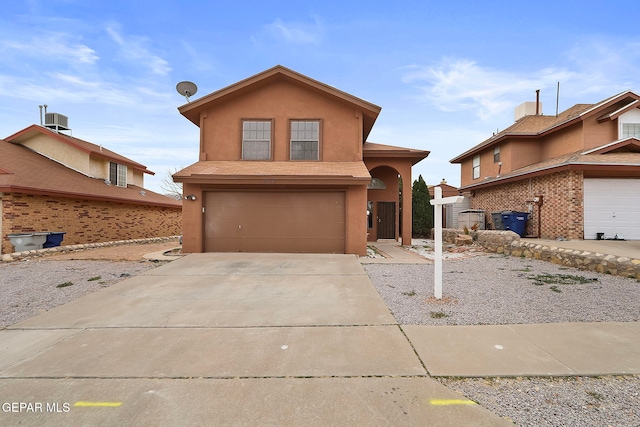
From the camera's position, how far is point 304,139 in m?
11.4

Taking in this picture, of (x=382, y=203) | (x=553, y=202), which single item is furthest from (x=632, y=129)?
(x=382, y=203)

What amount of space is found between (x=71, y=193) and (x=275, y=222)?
386 inches

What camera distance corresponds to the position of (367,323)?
13.0 ft

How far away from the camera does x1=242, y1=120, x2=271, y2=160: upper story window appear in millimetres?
11398

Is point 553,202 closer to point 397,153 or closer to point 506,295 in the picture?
point 397,153

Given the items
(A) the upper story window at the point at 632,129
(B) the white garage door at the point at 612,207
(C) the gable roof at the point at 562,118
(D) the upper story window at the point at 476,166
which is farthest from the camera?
(D) the upper story window at the point at 476,166

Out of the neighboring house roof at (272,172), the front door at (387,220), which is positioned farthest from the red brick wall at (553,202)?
the neighboring house roof at (272,172)

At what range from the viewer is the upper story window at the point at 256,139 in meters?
11.4

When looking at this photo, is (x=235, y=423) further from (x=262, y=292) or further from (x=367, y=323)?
(x=262, y=292)

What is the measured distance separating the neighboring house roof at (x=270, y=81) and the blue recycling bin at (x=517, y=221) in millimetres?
7897

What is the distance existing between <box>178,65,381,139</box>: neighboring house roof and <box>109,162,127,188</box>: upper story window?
9.85 metres

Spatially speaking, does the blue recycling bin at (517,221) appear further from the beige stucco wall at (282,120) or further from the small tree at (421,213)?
the beige stucco wall at (282,120)

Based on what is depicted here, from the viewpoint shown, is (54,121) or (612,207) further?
(54,121)

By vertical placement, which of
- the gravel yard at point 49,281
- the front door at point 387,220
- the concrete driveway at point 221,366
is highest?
the front door at point 387,220
